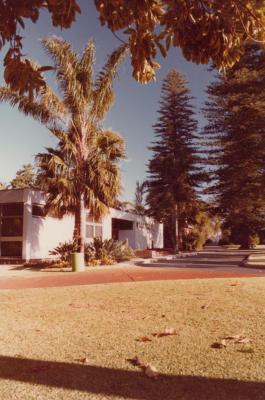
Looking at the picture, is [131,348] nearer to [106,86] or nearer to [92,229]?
[106,86]

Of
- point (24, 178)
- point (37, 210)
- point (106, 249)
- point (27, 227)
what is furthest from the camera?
A: point (24, 178)

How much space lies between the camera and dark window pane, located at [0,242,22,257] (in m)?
20.4

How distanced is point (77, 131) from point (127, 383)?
16.2 meters

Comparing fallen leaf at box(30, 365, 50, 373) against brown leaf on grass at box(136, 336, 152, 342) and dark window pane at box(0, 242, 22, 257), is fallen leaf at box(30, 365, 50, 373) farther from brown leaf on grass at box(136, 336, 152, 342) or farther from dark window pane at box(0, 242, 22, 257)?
dark window pane at box(0, 242, 22, 257)

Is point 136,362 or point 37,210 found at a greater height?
point 37,210

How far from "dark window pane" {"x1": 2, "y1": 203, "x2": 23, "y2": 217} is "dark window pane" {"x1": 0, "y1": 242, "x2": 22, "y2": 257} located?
153 cm

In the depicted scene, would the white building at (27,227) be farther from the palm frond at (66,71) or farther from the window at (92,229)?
the palm frond at (66,71)

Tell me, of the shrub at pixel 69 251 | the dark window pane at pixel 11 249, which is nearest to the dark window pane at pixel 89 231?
the shrub at pixel 69 251

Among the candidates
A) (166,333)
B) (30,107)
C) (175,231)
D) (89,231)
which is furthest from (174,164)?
(166,333)

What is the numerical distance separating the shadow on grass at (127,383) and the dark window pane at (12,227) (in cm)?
1728

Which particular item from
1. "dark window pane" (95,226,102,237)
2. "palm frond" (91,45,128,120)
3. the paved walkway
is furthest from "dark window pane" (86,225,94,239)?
"palm frond" (91,45,128,120)

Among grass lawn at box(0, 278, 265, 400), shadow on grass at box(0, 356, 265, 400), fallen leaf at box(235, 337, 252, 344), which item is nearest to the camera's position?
shadow on grass at box(0, 356, 265, 400)

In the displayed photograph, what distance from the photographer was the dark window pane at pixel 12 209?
2078cm

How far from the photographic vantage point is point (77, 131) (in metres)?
18.6
